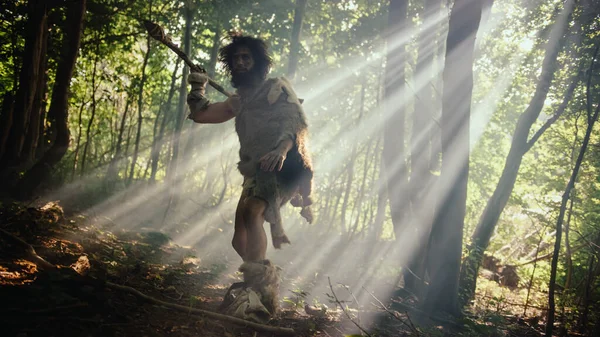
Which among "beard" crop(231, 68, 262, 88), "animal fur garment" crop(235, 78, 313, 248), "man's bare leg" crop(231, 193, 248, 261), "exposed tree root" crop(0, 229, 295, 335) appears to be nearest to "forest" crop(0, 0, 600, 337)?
"exposed tree root" crop(0, 229, 295, 335)

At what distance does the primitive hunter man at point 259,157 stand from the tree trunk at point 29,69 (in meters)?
2.83

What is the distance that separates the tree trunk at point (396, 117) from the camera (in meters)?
5.04

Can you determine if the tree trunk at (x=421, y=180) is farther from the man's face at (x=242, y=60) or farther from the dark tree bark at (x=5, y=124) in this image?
the dark tree bark at (x=5, y=124)

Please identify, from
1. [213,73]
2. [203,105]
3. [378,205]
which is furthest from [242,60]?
[213,73]

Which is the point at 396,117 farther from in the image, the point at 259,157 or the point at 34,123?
the point at 34,123

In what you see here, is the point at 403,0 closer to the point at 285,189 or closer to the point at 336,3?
the point at 285,189

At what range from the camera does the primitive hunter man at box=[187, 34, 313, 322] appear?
2.55 m

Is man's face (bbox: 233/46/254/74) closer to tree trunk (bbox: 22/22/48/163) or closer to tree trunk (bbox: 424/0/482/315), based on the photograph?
tree trunk (bbox: 424/0/482/315)

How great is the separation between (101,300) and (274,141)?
1656mm

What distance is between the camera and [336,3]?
456 inches

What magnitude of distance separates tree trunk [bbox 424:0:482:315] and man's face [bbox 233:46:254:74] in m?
2.49

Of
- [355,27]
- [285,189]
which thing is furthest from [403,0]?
[355,27]

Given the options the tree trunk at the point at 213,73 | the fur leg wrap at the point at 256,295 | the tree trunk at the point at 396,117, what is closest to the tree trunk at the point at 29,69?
the fur leg wrap at the point at 256,295

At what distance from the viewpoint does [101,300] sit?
72.3 inches
